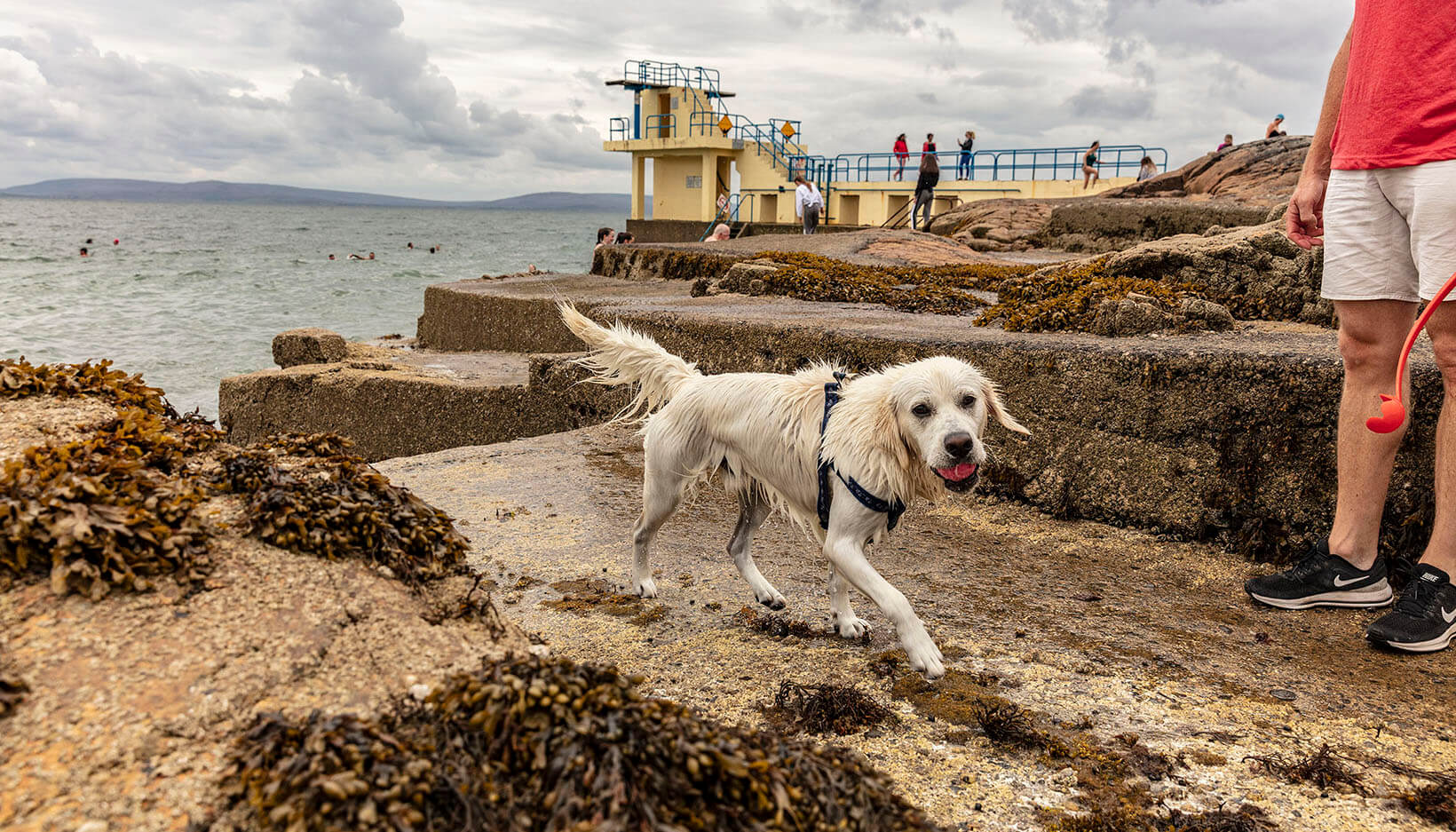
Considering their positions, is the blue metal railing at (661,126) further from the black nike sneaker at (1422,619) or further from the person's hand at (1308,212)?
the black nike sneaker at (1422,619)

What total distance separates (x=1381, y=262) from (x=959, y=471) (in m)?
2.15

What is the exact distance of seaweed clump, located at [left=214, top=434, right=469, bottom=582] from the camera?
2.51m

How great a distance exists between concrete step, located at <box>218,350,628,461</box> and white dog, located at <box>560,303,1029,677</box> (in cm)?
326

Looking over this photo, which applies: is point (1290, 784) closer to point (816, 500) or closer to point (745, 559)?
point (816, 500)

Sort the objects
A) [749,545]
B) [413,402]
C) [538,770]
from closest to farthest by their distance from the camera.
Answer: [538,770]
[749,545]
[413,402]

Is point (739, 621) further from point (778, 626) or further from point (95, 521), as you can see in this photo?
point (95, 521)

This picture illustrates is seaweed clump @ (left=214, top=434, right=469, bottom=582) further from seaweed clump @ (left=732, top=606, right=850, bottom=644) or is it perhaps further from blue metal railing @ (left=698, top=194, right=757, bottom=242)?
blue metal railing @ (left=698, top=194, right=757, bottom=242)

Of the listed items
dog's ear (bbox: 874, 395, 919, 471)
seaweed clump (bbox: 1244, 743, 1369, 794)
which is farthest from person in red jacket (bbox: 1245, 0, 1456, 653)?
dog's ear (bbox: 874, 395, 919, 471)

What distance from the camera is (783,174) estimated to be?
39438 millimetres

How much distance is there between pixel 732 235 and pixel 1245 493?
105ft

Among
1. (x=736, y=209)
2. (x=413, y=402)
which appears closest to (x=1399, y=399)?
(x=413, y=402)

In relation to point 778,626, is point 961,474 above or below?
above

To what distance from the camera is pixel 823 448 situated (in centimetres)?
406

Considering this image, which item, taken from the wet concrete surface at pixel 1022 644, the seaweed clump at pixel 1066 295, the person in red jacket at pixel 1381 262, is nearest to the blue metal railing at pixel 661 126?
the seaweed clump at pixel 1066 295
